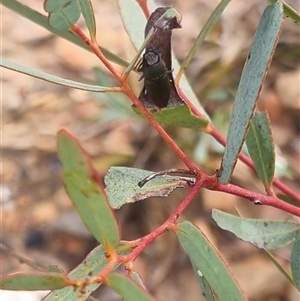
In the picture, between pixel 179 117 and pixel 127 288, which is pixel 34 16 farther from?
pixel 127 288

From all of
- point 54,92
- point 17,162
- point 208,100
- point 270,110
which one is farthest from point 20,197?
point 270,110

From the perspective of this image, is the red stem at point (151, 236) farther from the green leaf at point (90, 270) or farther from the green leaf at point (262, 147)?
the green leaf at point (262, 147)

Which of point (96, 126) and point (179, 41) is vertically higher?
point (179, 41)

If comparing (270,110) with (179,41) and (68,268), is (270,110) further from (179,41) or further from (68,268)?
(68,268)

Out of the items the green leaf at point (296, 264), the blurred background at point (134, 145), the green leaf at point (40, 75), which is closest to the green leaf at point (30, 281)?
the green leaf at point (40, 75)

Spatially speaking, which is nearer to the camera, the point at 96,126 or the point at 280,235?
the point at 280,235

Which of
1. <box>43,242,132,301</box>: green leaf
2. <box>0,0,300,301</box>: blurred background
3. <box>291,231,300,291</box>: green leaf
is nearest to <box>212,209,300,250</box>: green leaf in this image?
<box>291,231,300,291</box>: green leaf

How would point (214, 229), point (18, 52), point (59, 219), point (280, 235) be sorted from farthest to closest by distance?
point (18, 52), point (59, 219), point (214, 229), point (280, 235)
